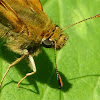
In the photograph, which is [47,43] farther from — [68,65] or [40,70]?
[68,65]

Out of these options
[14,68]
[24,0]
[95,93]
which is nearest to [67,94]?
[95,93]

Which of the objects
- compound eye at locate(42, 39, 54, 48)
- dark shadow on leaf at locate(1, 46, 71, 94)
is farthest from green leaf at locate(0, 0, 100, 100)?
compound eye at locate(42, 39, 54, 48)

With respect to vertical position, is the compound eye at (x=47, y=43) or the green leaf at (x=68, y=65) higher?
the compound eye at (x=47, y=43)

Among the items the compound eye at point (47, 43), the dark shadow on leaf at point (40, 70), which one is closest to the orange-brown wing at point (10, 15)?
the compound eye at point (47, 43)

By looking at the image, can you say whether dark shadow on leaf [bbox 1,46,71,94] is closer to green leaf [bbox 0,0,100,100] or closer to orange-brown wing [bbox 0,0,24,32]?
green leaf [bbox 0,0,100,100]

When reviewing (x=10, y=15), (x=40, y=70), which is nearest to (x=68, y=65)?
(x=40, y=70)

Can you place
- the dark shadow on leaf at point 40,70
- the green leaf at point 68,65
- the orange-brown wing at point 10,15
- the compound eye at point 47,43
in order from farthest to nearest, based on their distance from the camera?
the dark shadow on leaf at point 40,70 → the green leaf at point 68,65 → the compound eye at point 47,43 → the orange-brown wing at point 10,15

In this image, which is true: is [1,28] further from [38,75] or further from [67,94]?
[67,94]

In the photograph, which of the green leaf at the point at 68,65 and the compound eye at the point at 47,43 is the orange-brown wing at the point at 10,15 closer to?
the compound eye at the point at 47,43
